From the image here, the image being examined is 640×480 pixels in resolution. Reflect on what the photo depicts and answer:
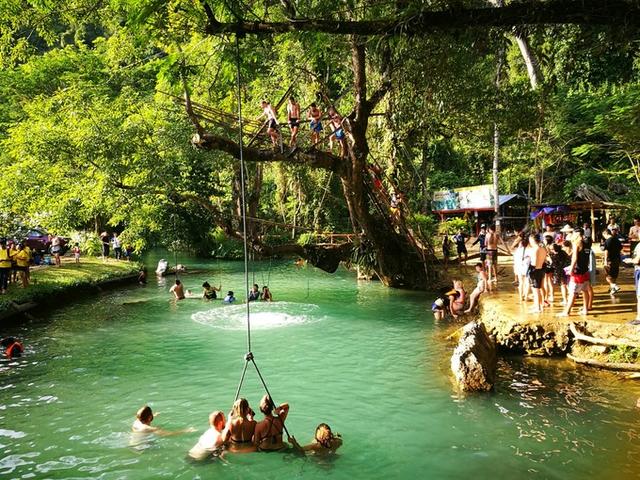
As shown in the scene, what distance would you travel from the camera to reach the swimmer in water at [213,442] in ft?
22.5

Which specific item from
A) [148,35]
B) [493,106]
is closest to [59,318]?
[148,35]

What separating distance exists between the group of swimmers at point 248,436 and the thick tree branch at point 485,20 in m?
4.64

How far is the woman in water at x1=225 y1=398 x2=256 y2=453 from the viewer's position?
6.82 m

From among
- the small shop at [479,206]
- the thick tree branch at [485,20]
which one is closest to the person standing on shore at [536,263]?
the thick tree branch at [485,20]

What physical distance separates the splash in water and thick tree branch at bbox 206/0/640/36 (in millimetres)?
9701

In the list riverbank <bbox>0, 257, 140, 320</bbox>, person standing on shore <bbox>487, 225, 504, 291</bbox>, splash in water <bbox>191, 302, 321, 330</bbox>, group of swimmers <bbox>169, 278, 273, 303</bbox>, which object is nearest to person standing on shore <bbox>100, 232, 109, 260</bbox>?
riverbank <bbox>0, 257, 140, 320</bbox>

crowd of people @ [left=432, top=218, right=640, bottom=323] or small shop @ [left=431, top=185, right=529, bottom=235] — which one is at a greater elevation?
small shop @ [left=431, top=185, right=529, bottom=235]

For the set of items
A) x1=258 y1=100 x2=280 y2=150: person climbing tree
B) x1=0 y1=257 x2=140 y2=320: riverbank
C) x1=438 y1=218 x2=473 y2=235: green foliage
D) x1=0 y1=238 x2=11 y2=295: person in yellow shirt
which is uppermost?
x1=258 y1=100 x2=280 y2=150: person climbing tree

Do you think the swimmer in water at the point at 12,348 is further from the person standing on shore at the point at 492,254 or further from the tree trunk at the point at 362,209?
the person standing on shore at the point at 492,254

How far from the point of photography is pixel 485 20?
5496 mm

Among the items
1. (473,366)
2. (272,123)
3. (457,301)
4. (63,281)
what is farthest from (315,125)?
(63,281)

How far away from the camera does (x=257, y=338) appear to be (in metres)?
13.3

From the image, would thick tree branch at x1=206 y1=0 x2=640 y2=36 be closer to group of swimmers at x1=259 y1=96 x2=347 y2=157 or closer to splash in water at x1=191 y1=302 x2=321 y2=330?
group of swimmers at x1=259 y1=96 x2=347 y2=157

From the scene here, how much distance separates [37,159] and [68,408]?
52.6ft
